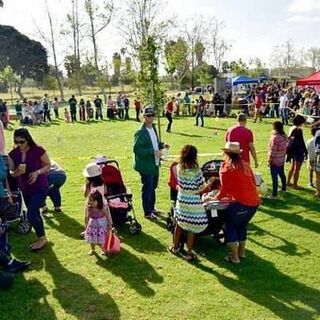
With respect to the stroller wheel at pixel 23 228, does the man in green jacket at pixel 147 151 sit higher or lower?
higher

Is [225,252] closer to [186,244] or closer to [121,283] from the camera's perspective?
[186,244]

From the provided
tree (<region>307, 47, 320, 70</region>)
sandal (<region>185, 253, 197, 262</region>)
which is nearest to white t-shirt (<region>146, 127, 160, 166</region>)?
sandal (<region>185, 253, 197, 262</region>)

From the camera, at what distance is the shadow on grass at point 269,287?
461cm

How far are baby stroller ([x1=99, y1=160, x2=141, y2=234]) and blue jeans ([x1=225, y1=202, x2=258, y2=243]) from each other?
5.81 feet

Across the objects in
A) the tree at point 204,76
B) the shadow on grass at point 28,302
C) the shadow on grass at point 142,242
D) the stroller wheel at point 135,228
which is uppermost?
the tree at point 204,76

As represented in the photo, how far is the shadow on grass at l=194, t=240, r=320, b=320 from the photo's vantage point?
4.61 meters

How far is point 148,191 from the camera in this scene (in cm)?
747

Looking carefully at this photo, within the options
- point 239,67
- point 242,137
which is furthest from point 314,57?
point 242,137

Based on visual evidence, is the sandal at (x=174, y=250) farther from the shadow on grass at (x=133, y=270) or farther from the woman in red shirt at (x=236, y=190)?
the woman in red shirt at (x=236, y=190)

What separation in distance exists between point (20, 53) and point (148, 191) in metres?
58.8

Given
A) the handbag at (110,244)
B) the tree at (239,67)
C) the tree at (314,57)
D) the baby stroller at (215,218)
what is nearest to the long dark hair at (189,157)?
the baby stroller at (215,218)

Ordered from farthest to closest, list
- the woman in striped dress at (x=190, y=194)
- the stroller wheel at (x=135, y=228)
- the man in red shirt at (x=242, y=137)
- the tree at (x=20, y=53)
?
the tree at (x=20, y=53) → the man in red shirt at (x=242, y=137) → the stroller wheel at (x=135, y=228) → the woman in striped dress at (x=190, y=194)

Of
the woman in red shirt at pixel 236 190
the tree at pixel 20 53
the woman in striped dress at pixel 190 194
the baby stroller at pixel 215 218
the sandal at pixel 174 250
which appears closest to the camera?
the woman in red shirt at pixel 236 190

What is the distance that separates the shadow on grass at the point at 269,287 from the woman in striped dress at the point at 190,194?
0.53 m
